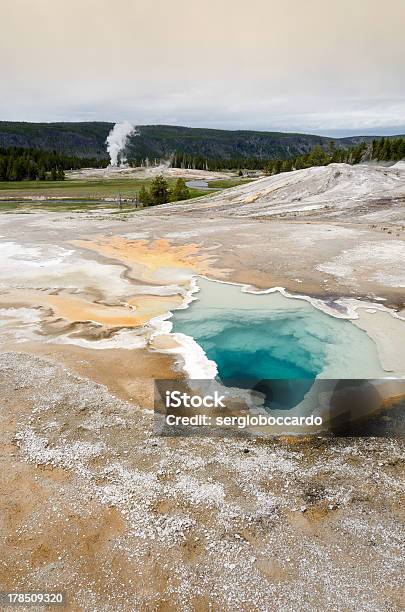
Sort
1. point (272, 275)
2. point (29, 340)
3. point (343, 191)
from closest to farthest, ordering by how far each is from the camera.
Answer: point (29, 340) → point (272, 275) → point (343, 191)

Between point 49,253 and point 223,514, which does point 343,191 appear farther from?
point 223,514

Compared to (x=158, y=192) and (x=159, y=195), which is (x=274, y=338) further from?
(x=159, y=195)

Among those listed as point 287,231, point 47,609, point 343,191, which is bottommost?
point 47,609

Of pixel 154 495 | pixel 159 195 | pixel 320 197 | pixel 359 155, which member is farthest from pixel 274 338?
pixel 359 155

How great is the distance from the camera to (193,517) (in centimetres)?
731

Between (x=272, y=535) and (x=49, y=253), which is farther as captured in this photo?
(x=49, y=253)

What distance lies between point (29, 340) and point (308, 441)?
9601mm

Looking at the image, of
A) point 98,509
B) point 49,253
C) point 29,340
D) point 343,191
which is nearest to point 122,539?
point 98,509

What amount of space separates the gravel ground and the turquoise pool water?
3.49 meters

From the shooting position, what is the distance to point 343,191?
47.8 meters

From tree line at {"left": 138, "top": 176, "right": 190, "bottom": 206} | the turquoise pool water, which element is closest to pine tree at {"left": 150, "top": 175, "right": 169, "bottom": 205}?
tree line at {"left": 138, "top": 176, "right": 190, "bottom": 206}

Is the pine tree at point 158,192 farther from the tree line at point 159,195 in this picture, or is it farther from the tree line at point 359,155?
the tree line at point 359,155

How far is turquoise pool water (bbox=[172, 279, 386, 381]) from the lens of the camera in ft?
41.0

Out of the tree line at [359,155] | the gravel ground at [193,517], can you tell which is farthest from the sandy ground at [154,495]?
the tree line at [359,155]
